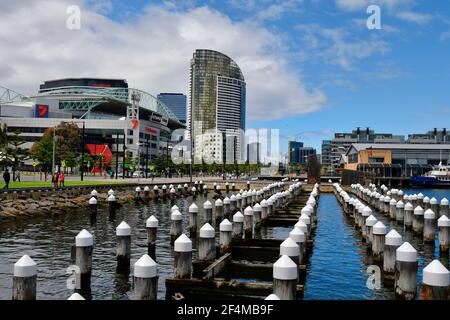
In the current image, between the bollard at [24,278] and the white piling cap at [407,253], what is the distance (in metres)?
10.4

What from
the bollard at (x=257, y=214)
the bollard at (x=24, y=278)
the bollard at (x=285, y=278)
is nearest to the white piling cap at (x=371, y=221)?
the bollard at (x=257, y=214)

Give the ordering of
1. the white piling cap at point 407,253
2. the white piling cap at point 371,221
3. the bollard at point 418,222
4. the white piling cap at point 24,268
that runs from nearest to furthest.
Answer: the white piling cap at point 24,268 → the white piling cap at point 407,253 → the white piling cap at point 371,221 → the bollard at point 418,222

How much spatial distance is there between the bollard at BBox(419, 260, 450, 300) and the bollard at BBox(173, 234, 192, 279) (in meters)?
7.01

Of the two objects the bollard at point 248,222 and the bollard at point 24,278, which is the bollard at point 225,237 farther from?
the bollard at point 24,278

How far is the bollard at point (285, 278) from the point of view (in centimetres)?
1102

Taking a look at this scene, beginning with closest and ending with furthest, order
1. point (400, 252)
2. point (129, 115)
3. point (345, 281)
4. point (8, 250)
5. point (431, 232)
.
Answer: point (400, 252)
point (345, 281)
point (8, 250)
point (431, 232)
point (129, 115)

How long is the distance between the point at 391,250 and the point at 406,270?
3641 mm

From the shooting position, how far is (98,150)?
459ft

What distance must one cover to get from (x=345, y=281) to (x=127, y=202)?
3704 centimetres

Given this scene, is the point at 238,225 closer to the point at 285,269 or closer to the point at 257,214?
the point at 257,214

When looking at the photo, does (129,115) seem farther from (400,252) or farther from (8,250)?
(400,252)

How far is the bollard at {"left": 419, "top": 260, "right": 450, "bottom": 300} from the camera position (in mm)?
10883

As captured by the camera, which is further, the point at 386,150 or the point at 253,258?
the point at 386,150
